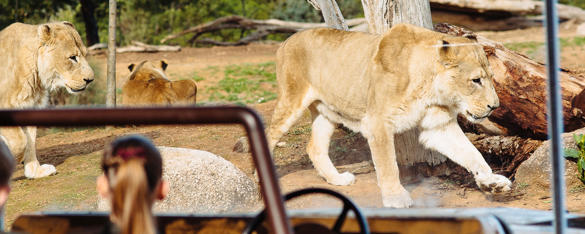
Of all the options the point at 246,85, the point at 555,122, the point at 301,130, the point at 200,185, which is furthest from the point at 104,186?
the point at 246,85

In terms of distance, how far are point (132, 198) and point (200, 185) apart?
14.3 ft

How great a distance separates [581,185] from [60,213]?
476 centimetres

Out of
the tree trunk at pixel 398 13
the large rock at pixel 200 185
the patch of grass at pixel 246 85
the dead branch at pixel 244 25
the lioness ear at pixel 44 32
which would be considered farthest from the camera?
the dead branch at pixel 244 25

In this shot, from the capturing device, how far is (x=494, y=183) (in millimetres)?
5664

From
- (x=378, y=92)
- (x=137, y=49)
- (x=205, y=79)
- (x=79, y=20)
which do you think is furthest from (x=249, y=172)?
(x=79, y=20)

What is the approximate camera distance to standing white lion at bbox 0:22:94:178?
7910 millimetres

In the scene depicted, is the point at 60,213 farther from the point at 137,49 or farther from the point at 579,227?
the point at 137,49

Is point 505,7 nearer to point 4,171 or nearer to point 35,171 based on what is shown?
point 35,171

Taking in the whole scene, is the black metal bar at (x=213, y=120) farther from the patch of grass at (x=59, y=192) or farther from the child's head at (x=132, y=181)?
the patch of grass at (x=59, y=192)

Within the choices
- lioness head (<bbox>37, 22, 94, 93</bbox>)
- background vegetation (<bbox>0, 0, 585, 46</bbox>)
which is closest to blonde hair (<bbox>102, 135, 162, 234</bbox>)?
lioness head (<bbox>37, 22, 94, 93</bbox>)

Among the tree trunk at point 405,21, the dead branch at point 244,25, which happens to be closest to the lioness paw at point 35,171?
the tree trunk at point 405,21

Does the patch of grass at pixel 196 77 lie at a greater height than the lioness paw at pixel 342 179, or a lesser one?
lesser

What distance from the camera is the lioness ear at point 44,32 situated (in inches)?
311

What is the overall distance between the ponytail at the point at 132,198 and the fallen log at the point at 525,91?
226 inches
